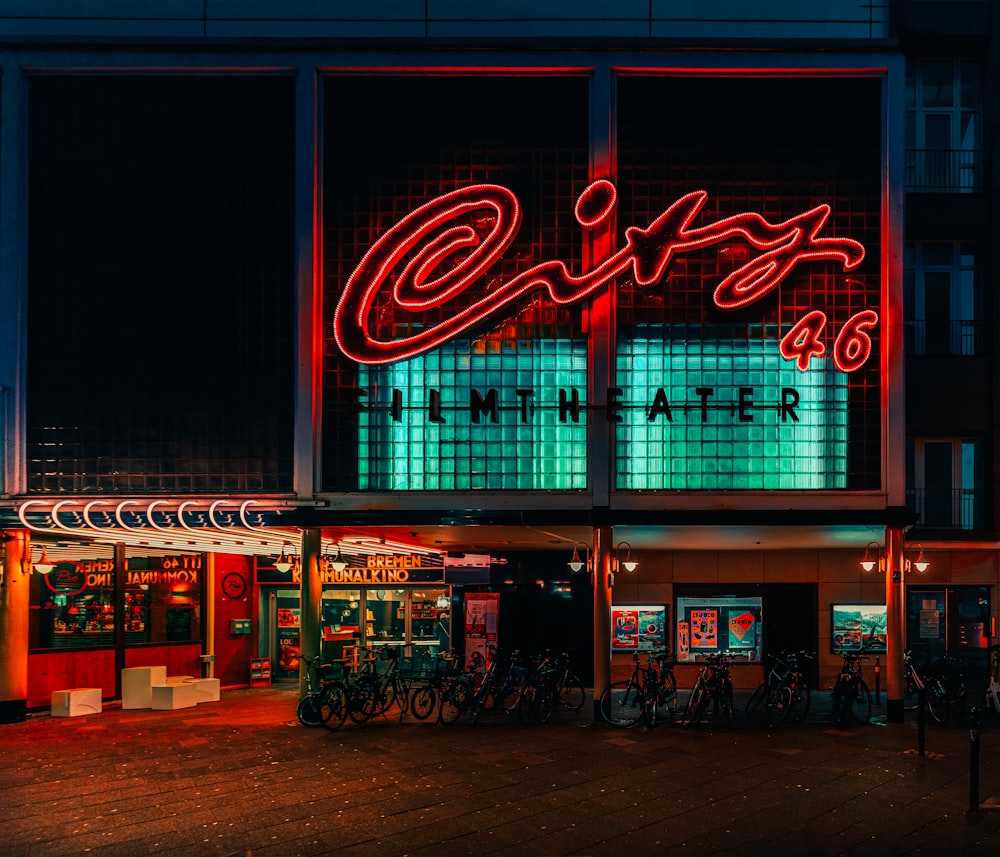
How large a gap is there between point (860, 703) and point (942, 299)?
9.85m

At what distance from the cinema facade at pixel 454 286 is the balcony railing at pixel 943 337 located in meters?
3.98

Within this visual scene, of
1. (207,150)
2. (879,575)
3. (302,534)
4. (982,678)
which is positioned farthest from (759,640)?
(207,150)

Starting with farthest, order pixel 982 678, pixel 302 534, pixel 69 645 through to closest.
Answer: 1. pixel 982 678
2. pixel 69 645
3. pixel 302 534

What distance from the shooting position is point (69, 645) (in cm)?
2158

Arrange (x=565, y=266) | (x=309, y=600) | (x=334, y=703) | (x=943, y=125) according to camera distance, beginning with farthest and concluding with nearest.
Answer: (x=943, y=125) < (x=565, y=266) < (x=309, y=600) < (x=334, y=703)

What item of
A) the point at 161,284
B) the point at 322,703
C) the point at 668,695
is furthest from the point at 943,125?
the point at 322,703

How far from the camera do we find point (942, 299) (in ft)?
76.9

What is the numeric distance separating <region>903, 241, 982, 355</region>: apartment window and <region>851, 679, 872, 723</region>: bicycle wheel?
8.26m

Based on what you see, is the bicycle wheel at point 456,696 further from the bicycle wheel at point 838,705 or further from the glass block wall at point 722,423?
the bicycle wheel at point 838,705

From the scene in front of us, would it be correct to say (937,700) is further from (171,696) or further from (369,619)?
(171,696)

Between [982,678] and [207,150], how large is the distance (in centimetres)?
2086

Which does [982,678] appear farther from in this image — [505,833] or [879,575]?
[505,833]

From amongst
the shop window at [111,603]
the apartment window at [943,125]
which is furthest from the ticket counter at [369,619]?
the apartment window at [943,125]

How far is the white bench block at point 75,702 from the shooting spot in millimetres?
20000
